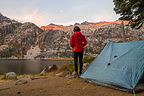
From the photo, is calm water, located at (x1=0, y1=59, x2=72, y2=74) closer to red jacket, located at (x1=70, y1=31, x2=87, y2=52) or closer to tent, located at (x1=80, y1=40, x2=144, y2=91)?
red jacket, located at (x1=70, y1=31, x2=87, y2=52)

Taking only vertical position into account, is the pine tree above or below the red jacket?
above

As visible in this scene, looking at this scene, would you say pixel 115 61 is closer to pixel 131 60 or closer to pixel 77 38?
pixel 131 60

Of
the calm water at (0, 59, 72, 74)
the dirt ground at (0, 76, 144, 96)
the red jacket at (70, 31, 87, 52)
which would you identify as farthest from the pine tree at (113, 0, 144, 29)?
the calm water at (0, 59, 72, 74)

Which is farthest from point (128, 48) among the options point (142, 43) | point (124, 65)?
point (124, 65)

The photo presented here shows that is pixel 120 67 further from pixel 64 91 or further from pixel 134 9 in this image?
pixel 134 9

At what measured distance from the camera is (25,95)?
436 centimetres

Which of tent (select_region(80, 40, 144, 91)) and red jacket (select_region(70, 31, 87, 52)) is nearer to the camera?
tent (select_region(80, 40, 144, 91))

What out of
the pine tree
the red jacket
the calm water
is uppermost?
the pine tree

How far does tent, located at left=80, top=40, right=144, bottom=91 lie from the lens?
14.5 ft

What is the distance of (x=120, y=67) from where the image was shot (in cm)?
496

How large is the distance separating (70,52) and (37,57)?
53.2m

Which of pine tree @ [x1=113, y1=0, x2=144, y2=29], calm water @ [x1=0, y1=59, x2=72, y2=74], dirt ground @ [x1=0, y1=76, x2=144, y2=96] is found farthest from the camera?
calm water @ [x1=0, y1=59, x2=72, y2=74]

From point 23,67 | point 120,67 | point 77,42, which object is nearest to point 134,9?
point 77,42

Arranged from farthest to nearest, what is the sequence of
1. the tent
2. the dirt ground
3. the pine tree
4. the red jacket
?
the pine tree
the red jacket
the tent
the dirt ground
